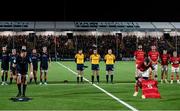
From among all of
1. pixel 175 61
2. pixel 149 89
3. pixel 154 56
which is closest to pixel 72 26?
pixel 175 61

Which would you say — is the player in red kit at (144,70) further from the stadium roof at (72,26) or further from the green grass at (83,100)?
the stadium roof at (72,26)

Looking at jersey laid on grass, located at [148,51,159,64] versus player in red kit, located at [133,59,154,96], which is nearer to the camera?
player in red kit, located at [133,59,154,96]

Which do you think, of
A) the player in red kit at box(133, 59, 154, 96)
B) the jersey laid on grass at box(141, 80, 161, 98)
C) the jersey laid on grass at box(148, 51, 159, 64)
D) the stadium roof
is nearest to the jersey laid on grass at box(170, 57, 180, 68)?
the jersey laid on grass at box(148, 51, 159, 64)

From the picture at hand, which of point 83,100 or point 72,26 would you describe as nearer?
A: point 83,100

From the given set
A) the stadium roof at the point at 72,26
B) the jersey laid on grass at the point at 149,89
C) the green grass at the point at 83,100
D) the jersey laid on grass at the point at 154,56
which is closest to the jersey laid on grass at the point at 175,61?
the jersey laid on grass at the point at 154,56

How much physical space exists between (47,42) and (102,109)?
40184mm

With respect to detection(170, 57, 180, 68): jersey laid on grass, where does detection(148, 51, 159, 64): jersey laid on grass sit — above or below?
above

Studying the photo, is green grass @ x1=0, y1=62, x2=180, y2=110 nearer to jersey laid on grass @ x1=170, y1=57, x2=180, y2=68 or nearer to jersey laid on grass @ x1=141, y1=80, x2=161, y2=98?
jersey laid on grass @ x1=141, y1=80, x2=161, y2=98

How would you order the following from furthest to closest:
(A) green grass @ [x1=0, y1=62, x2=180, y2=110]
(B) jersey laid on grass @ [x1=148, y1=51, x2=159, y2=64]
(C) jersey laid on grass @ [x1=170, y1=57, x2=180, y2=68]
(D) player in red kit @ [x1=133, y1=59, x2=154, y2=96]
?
(C) jersey laid on grass @ [x1=170, y1=57, x2=180, y2=68]
(B) jersey laid on grass @ [x1=148, y1=51, x2=159, y2=64]
(D) player in red kit @ [x1=133, y1=59, x2=154, y2=96]
(A) green grass @ [x1=0, y1=62, x2=180, y2=110]

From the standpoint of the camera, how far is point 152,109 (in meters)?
15.4

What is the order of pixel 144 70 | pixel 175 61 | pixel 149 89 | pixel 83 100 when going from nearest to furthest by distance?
pixel 83 100
pixel 149 89
pixel 144 70
pixel 175 61

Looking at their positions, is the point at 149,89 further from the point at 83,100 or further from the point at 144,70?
the point at 83,100
